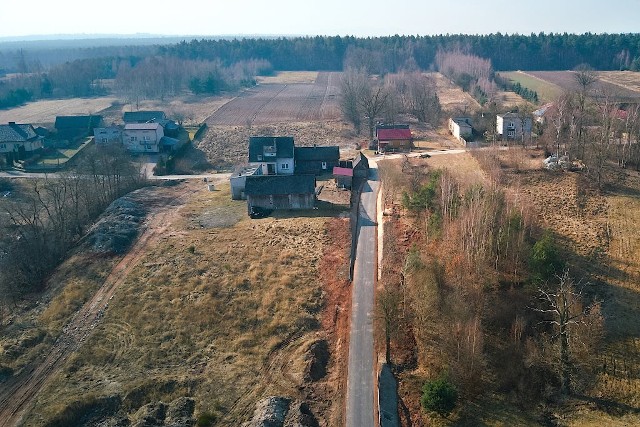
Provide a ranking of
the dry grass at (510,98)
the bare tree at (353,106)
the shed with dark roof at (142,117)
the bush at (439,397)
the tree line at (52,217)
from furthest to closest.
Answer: the dry grass at (510,98)
the shed with dark roof at (142,117)
the bare tree at (353,106)
the tree line at (52,217)
the bush at (439,397)

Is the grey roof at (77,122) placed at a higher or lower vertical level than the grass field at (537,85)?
lower

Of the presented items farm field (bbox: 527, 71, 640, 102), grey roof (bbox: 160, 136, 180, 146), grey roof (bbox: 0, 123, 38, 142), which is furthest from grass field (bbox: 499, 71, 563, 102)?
grey roof (bbox: 0, 123, 38, 142)

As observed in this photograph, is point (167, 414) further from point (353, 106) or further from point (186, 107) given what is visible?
point (186, 107)

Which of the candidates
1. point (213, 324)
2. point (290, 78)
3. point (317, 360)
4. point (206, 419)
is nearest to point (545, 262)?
point (317, 360)

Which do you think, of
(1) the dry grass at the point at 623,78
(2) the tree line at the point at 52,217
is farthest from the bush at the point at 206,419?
(1) the dry grass at the point at 623,78

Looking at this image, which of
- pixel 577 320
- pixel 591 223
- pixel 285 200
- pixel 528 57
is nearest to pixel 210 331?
pixel 285 200

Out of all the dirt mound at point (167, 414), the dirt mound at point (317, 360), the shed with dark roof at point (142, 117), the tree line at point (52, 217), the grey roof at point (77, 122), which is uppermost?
the shed with dark roof at point (142, 117)

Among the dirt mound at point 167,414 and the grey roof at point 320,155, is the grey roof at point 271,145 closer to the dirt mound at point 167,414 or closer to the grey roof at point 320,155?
the grey roof at point 320,155
